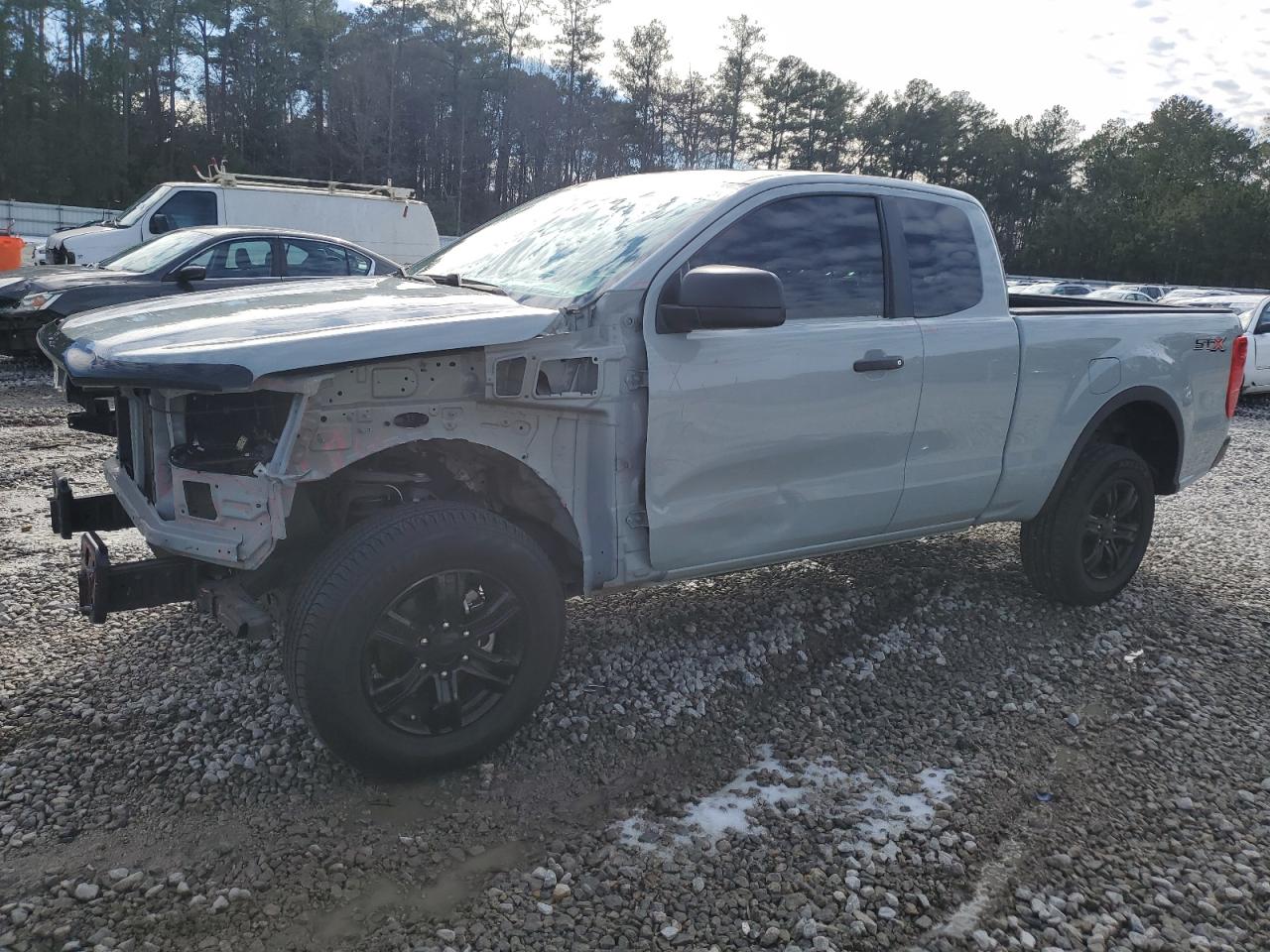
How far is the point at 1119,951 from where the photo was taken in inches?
98.1

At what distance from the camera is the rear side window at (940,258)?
4.04 metres

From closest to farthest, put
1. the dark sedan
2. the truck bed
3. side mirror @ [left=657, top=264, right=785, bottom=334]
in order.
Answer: side mirror @ [left=657, top=264, right=785, bottom=334]
the truck bed
the dark sedan

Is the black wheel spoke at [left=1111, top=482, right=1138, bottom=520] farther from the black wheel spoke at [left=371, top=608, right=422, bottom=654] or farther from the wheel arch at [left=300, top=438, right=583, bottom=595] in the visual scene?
the black wheel spoke at [left=371, top=608, right=422, bottom=654]

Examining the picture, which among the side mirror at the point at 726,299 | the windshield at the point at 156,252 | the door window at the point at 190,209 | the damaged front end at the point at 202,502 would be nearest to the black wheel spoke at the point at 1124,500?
the side mirror at the point at 726,299

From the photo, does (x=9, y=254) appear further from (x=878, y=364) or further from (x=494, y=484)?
(x=878, y=364)

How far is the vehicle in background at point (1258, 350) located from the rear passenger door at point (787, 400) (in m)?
12.7

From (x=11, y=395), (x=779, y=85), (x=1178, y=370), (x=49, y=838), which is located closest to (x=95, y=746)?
(x=49, y=838)

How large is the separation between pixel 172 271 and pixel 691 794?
812 cm

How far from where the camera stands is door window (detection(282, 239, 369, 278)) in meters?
9.77

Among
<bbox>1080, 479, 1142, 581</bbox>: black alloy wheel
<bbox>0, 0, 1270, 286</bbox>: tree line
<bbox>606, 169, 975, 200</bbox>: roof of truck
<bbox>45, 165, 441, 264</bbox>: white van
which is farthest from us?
<bbox>0, 0, 1270, 286</bbox>: tree line

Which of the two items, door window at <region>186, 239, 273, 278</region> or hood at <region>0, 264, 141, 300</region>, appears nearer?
hood at <region>0, 264, 141, 300</region>

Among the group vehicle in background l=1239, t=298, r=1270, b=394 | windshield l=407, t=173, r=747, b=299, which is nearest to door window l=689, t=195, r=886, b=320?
windshield l=407, t=173, r=747, b=299

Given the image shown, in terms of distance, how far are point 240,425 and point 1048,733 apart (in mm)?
3084

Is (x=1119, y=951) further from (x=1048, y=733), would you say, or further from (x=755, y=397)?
(x=755, y=397)
